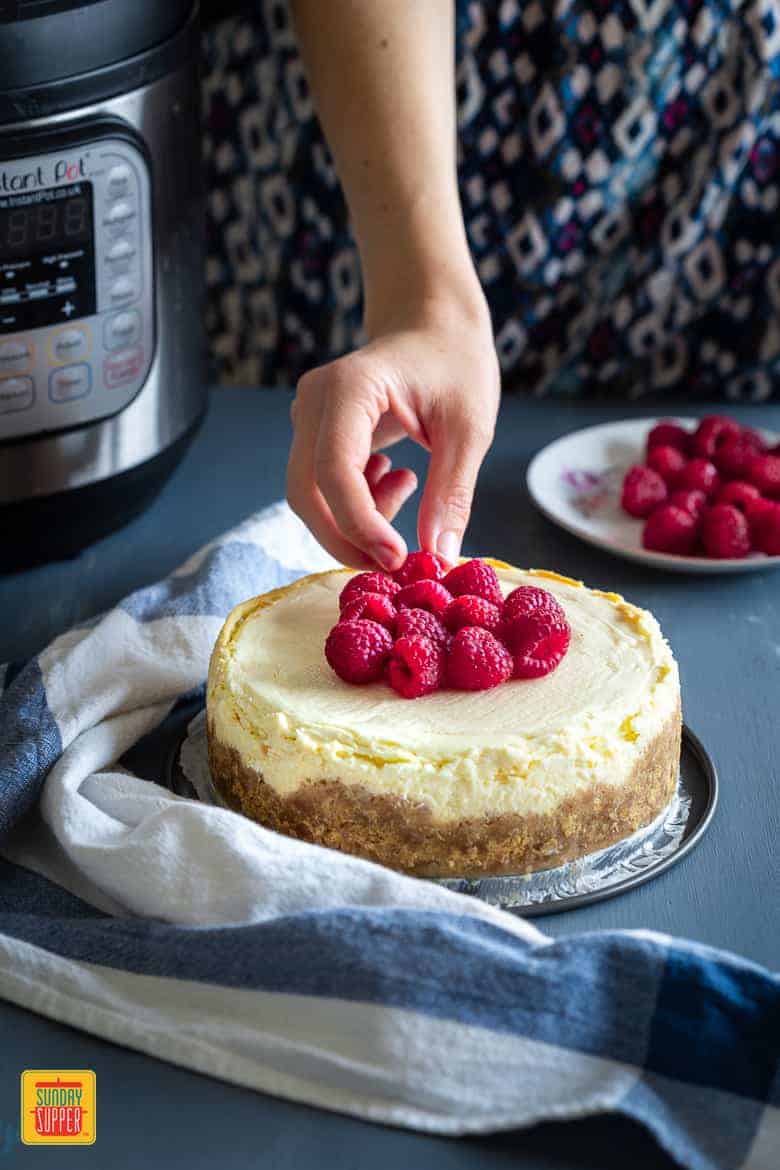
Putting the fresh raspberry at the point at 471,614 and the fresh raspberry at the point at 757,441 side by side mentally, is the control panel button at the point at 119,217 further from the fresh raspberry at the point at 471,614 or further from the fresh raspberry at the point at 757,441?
the fresh raspberry at the point at 757,441

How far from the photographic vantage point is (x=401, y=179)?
1243 millimetres

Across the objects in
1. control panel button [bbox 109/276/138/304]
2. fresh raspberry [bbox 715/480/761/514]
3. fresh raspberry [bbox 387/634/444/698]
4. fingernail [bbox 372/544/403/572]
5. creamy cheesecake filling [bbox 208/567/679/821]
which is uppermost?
control panel button [bbox 109/276/138/304]

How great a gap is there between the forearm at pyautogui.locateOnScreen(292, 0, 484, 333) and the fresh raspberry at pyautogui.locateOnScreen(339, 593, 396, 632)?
0.31m

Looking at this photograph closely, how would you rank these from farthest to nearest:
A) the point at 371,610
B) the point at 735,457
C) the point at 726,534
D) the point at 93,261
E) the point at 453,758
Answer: the point at 735,457 < the point at 726,534 < the point at 93,261 < the point at 371,610 < the point at 453,758

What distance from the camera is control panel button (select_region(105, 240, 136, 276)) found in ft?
3.96

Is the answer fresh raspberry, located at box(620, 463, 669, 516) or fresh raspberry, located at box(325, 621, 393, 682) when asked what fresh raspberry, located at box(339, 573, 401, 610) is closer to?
fresh raspberry, located at box(325, 621, 393, 682)

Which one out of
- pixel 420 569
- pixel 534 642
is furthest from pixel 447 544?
pixel 534 642

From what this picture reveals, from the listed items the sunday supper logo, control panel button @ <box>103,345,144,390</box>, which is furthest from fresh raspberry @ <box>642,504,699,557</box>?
the sunday supper logo

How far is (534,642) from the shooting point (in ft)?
3.18

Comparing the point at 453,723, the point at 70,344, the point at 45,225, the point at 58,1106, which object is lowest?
the point at 58,1106

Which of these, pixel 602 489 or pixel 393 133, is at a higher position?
pixel 393 133

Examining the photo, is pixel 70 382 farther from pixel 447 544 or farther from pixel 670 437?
pixel 670 437

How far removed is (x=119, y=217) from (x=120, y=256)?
3 cm

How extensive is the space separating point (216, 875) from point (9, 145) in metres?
0.59
